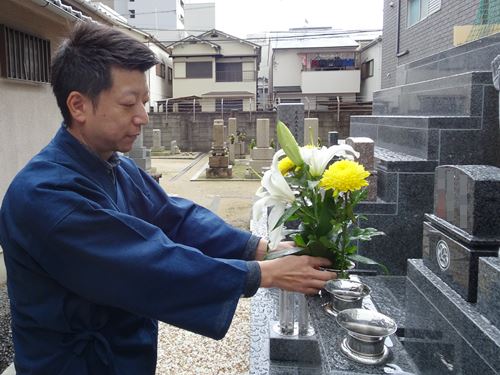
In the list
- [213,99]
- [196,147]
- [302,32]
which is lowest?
[196,147]

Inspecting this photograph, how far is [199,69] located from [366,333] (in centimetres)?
3055

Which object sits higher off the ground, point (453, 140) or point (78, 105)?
point (78, 105)


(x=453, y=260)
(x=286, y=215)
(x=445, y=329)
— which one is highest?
(x=286, y=215)

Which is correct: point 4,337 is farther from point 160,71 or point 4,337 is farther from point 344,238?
point 160,71

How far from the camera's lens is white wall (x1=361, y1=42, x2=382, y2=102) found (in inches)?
1031

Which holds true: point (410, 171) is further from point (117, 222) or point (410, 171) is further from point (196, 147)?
point (196, 147)

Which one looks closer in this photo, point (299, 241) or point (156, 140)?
point (299, 241)

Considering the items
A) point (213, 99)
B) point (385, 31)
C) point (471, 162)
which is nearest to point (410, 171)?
point (471, 162)

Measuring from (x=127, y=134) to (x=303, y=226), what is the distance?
32.3 inches

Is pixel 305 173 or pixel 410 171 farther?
pixel 410 171

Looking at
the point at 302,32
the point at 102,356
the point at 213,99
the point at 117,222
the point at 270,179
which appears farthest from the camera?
the point at 302,32

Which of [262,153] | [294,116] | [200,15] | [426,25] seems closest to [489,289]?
[294,116]

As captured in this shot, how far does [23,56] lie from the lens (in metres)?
6.21

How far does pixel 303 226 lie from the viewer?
1.90m
